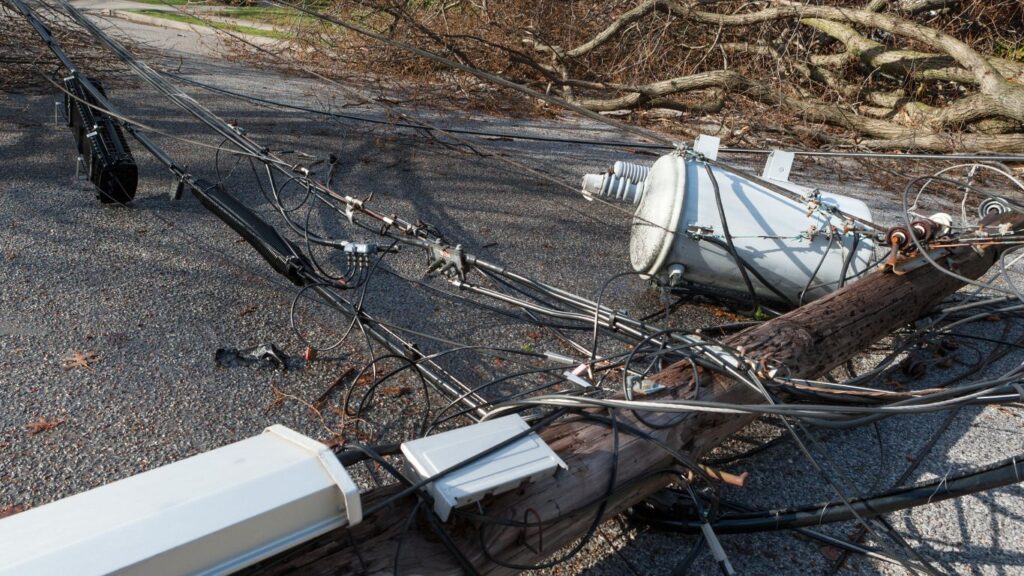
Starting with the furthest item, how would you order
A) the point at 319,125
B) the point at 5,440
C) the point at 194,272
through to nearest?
the point at 319,125
the point at 194,272
the point at 5,440

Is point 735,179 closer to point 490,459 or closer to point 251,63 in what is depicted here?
point 490,459

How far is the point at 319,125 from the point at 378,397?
460 centimetres

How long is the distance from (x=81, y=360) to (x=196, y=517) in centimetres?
223

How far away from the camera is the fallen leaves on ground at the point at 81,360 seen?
119 inches

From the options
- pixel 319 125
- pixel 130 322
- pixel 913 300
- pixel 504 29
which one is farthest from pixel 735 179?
pixel 504 29

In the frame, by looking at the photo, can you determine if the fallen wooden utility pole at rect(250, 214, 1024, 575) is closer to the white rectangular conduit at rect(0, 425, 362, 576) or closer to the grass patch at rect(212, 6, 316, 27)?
the white rectangular conduit at rect(0, 425, 362, 576)

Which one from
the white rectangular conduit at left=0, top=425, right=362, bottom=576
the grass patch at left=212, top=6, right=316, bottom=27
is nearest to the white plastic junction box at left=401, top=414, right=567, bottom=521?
the white rectangular conduit at left=0, top=425, right=362, bottom=576

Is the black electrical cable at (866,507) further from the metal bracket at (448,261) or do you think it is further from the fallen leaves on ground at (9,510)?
the fallen leaves on ground at (9,510)

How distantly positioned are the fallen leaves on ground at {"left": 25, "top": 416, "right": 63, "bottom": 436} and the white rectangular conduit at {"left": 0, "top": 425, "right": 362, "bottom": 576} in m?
1.57

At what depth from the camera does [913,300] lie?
138 inches

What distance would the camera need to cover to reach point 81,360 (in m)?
3.07

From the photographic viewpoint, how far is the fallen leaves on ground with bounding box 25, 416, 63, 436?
262cm

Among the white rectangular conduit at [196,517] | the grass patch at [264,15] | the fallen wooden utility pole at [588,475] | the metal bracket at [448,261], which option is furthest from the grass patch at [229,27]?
the white rectangular conduit at [196,517]

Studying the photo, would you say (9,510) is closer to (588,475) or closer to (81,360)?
(81,360)
